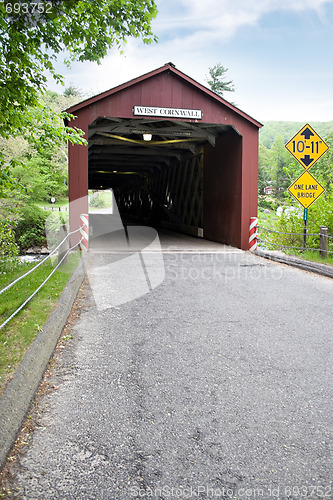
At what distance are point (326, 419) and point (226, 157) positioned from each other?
10.7 metres

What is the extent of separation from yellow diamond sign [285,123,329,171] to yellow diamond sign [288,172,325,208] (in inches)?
14.0

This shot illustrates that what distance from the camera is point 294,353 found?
361 centimetres

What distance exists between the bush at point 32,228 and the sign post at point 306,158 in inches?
591

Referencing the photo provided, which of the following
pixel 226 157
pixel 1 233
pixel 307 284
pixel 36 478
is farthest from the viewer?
pixel 226 157

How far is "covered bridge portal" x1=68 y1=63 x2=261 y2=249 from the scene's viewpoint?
10406 mm

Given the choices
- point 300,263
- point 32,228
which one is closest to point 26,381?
point 300,263

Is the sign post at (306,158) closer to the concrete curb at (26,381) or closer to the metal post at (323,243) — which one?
the metal post at (323,243)

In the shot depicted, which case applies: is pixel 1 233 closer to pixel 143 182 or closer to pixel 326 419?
pixel 326 419

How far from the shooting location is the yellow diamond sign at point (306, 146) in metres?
9.59

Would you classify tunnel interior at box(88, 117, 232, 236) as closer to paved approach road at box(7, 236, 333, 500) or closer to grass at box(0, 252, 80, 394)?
grass at box(0, 252, 80, 394)

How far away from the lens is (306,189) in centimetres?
944

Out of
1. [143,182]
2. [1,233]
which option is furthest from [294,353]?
[143,182]

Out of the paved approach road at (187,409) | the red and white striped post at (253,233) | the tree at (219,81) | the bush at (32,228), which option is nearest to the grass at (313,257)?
the red and white striped post at (253,233)

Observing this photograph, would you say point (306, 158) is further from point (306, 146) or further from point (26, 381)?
point (26, 381)
